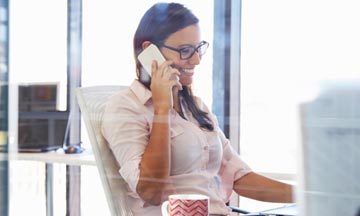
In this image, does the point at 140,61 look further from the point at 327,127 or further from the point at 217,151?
the point at 327,127

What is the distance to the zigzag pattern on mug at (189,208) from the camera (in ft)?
4.14

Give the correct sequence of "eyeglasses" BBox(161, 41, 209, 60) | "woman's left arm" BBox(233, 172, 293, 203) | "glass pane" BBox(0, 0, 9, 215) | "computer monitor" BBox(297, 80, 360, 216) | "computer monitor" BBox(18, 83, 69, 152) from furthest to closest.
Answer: "computer monitor" BBox(18, 83, 69, 152)
"glass pane" BBox(0, 0, 9, 215)
"eyeglasses" BBox(161, 41, 209, 60)
"woman's left arm" BBox(233, 172, 293, 203)
"computer monitor" BBox(297, 80, 360, 216)

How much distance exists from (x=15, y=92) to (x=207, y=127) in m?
0.86

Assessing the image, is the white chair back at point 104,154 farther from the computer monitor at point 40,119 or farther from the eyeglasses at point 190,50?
the computer monitor at point 40,119

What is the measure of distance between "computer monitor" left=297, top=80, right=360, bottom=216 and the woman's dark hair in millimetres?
885

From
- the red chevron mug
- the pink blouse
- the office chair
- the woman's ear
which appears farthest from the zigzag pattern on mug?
the woman's ear

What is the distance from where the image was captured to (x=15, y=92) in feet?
6.39

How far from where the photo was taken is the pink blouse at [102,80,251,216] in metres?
1.47

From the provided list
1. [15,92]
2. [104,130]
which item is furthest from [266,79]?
[15,92]

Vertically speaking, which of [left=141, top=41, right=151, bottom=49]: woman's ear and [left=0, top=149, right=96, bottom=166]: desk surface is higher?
[left=141, top=41, right=151, bottom=49]: woman's ear

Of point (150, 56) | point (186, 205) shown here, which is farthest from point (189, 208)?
point (150, 56)

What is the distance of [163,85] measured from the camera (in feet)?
4.92

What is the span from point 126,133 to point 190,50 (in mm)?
317

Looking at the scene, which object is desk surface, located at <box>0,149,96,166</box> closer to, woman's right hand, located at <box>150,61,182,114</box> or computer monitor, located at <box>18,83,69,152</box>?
computer monitor, located at <box>18,83,69,152</box>
